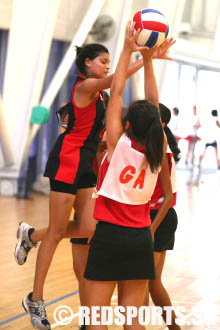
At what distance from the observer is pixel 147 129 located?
300 centimetres

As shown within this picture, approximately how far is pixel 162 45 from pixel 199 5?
15.8 metres

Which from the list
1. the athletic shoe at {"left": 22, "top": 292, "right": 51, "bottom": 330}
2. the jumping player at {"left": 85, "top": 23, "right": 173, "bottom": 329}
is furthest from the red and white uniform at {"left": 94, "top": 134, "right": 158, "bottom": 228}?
the athletic shoe at {"left": 22, "top": 292, "right": 51, "bottom": 330}

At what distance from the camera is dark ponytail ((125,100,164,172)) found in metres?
2.99

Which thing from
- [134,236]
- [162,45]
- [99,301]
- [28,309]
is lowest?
[28,309]

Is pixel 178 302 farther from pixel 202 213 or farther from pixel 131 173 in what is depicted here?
pixel 202 213

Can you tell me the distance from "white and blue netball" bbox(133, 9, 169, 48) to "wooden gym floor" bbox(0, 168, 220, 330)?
210 cm

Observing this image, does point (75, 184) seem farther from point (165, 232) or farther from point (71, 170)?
point (165, 232)

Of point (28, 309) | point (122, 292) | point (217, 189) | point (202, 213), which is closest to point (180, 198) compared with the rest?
point (202, 213)

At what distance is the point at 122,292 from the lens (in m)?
3.04

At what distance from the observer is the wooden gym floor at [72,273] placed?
15.5 feet

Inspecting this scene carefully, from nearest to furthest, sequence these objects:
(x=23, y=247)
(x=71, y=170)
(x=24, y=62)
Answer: (x=71, y=170)
(x=23, y=247)
(x=24, y=62)

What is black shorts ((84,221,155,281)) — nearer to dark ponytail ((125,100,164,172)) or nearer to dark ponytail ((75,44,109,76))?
dark ponytail ((125,100,164,172))

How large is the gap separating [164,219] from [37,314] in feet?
3.39

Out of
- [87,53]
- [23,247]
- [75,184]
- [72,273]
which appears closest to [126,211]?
[75,184]
